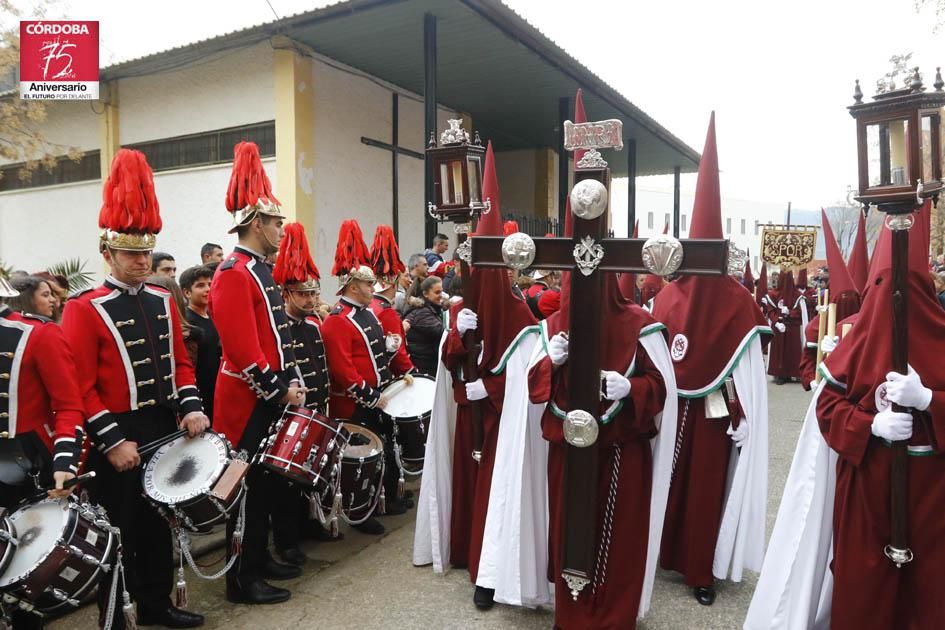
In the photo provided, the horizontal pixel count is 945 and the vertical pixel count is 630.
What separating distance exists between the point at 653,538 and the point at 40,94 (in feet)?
41.4

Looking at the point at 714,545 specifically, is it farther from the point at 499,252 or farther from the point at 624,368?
the point at 499,252

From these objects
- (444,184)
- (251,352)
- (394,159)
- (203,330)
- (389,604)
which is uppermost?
(394,159)

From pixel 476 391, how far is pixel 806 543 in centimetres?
197

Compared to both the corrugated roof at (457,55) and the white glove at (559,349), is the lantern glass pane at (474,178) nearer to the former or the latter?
the white glove at (559,349)

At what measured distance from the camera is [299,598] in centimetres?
410

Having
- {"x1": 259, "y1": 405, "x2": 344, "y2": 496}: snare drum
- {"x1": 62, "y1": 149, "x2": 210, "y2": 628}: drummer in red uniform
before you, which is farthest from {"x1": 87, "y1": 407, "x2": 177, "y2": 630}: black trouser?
{"x1": 259, "y1": 405, "x2": 344, "y2": 496}: snare drum

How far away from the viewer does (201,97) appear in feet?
40.1

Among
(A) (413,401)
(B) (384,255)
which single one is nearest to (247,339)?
(A) (413,401)

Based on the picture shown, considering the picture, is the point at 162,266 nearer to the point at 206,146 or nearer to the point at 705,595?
the point at 705,595

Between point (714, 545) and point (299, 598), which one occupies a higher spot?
point (714, 545)

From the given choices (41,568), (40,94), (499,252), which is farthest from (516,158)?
(41,568)

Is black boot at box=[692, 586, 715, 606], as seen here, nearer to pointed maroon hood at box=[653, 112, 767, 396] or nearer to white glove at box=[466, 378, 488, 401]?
pointed maroon hood at box=[653, 112, 767, 396]

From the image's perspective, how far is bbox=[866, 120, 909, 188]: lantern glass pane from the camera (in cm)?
262

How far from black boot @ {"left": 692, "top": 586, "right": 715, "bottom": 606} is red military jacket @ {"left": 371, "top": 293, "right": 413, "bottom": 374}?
2939 mm
